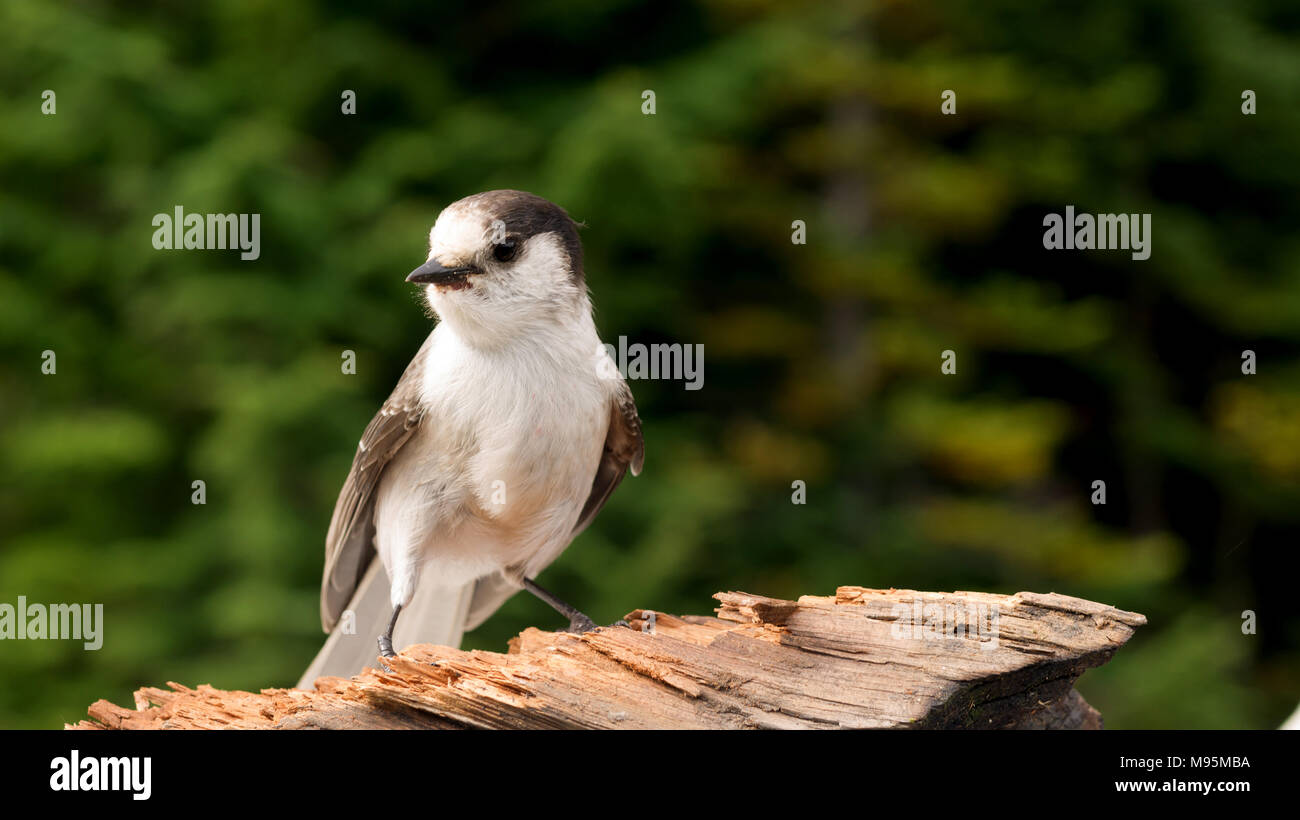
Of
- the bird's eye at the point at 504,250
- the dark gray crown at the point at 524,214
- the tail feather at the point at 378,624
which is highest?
the dark gray crown at the point at 524,214

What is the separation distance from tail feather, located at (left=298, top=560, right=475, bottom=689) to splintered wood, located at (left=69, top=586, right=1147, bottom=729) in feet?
1.69

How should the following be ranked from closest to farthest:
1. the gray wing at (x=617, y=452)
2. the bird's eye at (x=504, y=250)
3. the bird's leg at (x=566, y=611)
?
the bird's eye at (x=504, y=250)
the gray wing at (x=617, y=452)
the bird's leg at (x=566, y=611)

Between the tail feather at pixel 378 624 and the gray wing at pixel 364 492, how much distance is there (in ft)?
0.15

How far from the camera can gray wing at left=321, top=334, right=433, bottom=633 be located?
310 cm

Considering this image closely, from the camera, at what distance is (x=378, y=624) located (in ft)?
10.9

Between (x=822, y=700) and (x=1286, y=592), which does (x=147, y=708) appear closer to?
(x=822, y=700)

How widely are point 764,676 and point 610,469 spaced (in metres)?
1.05

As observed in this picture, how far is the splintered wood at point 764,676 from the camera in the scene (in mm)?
2412

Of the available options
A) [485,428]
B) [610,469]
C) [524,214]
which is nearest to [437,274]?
[524,214]

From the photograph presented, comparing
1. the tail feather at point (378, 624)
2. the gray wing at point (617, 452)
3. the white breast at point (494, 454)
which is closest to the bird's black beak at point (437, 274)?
the white breast at point (494, 454)

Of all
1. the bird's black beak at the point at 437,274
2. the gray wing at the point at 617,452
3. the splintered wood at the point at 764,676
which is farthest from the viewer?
the gray wing at the point at 617,452

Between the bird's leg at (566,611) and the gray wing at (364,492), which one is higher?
the gray wing at (364,492)

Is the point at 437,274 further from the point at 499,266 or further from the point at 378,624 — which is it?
the point at 378,624

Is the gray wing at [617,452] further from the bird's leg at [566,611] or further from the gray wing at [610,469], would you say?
the bird's leg at [566,611]
